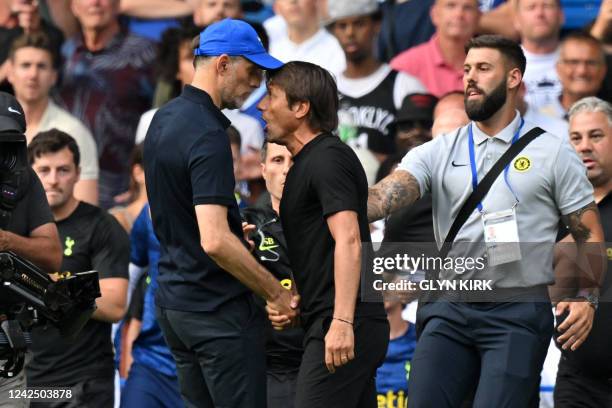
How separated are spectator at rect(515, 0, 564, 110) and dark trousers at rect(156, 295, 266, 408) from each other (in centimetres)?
417

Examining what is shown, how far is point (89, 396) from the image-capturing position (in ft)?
27.5

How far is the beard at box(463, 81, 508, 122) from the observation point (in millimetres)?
7020

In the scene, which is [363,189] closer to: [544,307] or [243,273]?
[243,273]

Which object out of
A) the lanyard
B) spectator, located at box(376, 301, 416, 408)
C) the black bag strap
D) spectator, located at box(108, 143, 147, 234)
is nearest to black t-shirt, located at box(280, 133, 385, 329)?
the black bag strap

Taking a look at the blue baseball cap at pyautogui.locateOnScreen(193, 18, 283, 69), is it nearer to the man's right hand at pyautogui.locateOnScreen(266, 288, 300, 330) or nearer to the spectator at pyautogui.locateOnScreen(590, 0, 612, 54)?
the man's right hand at pyautogui.locateOnScreen(266, 288, 300, 330)

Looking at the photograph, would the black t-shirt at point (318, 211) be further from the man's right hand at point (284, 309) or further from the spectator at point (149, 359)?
the spectator at point (149, 359)

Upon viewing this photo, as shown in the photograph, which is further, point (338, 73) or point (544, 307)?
point (338, 73)

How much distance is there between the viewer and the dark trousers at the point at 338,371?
6320 mm

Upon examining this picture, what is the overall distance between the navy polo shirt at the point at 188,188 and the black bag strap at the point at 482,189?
41.8 inches

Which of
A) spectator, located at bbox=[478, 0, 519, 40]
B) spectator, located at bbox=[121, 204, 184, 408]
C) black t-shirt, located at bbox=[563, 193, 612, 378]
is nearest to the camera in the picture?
black t-shirt, located at bbox=[563, 193, 612, 378]

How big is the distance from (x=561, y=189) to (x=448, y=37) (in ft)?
11.8

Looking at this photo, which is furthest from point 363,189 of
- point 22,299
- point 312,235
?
point 22,299

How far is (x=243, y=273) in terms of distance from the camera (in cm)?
638

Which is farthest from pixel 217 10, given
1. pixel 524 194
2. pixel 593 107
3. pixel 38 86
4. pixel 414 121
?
pixel 524 194
